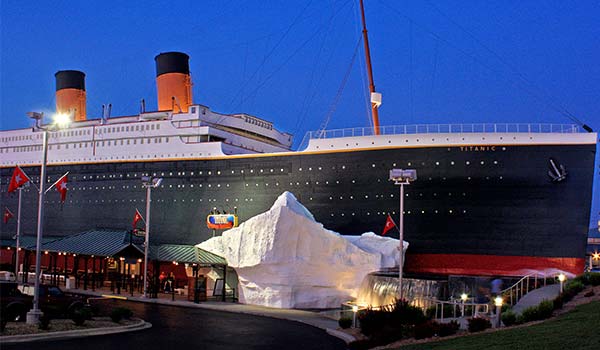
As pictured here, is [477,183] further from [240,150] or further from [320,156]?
[240,150]

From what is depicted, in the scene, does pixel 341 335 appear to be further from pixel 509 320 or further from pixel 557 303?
pixel 557 303

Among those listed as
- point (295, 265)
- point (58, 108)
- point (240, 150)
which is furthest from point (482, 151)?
point (58, 108)

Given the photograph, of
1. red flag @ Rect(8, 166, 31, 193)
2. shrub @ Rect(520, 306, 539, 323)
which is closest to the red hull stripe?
shrub @ Rect(520, 306, 539, 323)

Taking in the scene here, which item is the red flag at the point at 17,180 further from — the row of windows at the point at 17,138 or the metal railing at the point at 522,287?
the row of windows at the point at 17,138

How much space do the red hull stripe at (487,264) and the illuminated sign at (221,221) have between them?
10.2 m

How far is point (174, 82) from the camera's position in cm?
4150

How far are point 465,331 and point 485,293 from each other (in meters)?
9.40

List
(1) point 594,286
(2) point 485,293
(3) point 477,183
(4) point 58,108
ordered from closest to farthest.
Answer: (1) point 594,286 < (2) point 485,293 < (3) point 477,183 < (4) point 58,108

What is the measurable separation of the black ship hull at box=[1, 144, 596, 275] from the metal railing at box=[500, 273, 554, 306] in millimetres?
1450

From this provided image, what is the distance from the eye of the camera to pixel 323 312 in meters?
25.6

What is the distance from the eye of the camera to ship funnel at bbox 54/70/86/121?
4612cm

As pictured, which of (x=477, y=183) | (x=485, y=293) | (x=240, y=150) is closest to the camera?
(x=485, y=293)

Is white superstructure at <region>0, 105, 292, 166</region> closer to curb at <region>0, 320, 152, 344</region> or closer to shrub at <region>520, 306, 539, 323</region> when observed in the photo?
curb at <region>0, 320, 152, 344</region>

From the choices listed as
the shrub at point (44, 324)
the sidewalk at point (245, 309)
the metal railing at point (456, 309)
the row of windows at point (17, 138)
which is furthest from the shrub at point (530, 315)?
the row of windows at point (17, 138)
